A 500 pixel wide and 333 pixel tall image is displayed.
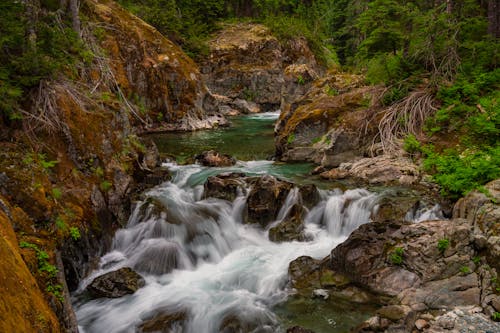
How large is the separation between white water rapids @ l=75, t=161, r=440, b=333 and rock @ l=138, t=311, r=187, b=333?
58mm

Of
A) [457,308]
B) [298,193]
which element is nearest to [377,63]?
[298,193]

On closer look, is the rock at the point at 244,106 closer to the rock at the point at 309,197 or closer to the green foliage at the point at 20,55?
the rock at the point at 309,197

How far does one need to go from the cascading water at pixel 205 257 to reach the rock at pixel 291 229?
19cm

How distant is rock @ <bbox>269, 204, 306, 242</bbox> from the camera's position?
983cm

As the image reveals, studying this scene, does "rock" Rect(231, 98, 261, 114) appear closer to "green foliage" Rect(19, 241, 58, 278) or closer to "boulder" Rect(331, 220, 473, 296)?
"boulder" Rect(331, 220, 473, 296)

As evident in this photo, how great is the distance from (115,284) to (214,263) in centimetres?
244

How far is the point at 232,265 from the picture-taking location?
9.04 m

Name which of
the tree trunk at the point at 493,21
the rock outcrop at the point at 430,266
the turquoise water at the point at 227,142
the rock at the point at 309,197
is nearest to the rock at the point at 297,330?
the rock outcrop at the point at 430,266

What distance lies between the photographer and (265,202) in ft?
34.8

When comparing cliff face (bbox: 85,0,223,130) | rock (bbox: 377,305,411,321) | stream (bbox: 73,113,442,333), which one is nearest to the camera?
rock (bbox: 377,305,411,321)

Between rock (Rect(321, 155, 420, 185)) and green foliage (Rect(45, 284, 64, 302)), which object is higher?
green foliage (Rect(45, 284, 64, 302))

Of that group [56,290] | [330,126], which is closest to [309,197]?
[330,126]

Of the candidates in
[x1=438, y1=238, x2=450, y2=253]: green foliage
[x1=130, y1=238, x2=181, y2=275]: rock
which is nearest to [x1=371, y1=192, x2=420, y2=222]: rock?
[x1=438, y1=238, x2=450, y2=253]: green foliage

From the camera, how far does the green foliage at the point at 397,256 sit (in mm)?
7434
